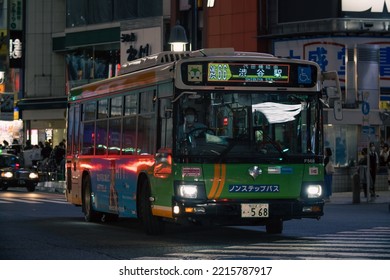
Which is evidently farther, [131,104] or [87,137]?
[87,137]

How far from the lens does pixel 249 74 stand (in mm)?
19281

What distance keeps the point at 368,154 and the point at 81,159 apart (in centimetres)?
1297

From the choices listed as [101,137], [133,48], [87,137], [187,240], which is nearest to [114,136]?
[101,137]

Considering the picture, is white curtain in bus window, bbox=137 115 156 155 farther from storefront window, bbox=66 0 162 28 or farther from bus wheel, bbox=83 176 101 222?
storefront window, bbox=66 0 162 28

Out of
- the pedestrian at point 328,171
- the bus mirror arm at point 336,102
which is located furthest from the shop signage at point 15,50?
the bus mirror arm at point 336,102

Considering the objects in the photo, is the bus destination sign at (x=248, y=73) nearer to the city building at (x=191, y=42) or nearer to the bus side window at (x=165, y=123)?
the bus side window at (x=165, y=123)

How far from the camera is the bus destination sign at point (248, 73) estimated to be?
62.8 ft

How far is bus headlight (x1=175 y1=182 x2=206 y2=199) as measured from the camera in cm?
1880

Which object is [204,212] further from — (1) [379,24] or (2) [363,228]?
(1) [379,24]

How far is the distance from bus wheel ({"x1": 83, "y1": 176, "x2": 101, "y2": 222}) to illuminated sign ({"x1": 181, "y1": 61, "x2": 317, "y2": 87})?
6927 millimetres

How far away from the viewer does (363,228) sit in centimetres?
2353

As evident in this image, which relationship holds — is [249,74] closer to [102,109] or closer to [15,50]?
[102,109]

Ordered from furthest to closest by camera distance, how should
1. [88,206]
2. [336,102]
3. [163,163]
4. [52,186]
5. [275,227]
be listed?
1. [52,186]
2. [88,206]
3. [275,227]
4. [336,102]
5. [163,163]

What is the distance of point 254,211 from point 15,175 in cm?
2843
